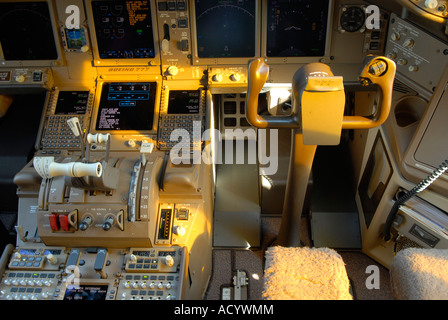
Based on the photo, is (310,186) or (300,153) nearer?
(300,153)

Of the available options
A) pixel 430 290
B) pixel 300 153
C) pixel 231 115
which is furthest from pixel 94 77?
pixel 430 290

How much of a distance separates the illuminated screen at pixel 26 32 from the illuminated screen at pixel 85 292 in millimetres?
1865

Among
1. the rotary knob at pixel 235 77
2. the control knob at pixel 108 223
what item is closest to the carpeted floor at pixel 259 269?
the control knob at pixel 108 223

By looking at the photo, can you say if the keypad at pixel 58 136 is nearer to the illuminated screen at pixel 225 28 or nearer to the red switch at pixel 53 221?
the red switch at pixel 53 221

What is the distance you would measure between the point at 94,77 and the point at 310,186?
192cm

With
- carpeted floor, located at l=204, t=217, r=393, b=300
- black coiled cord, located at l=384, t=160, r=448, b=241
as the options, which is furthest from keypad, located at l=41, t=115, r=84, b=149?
black coiled cord, located at l=384, t=160, r=448, b=241

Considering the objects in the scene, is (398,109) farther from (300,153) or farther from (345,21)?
(300,153)

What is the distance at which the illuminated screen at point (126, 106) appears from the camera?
299cm

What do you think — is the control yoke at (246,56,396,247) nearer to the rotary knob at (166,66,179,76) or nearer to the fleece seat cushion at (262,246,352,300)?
the fleece seat cushion at (262,246,352,300)

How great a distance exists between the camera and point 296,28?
2.96 m

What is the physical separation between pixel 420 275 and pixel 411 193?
56.5 inches

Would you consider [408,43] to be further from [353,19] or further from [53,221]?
[53,221]

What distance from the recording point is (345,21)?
2.94m

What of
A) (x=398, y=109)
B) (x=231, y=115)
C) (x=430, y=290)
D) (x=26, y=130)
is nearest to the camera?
(x=430, y=290)
